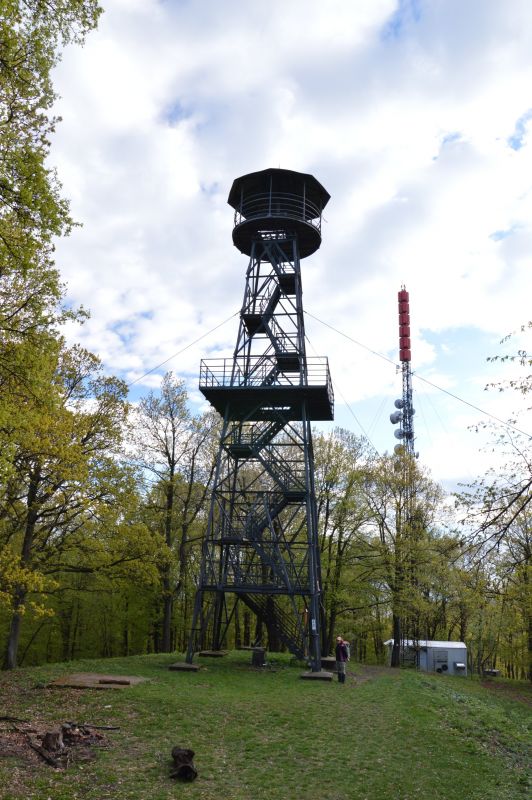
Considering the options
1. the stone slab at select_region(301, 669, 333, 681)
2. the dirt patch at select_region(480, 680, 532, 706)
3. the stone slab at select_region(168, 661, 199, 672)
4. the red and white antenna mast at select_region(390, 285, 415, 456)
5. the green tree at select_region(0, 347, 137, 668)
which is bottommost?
the dirt patch at select_region(480, 680, 532, 706)

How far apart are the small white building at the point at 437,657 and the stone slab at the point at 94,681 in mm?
21843

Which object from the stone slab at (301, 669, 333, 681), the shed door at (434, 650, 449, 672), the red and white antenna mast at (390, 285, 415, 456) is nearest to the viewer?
the stone slab at (301, 669, 333, 681)


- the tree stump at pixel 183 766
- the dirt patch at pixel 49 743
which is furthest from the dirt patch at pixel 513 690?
the dirt patch at pixel 49 743

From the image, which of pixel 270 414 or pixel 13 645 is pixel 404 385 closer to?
pixel 270 414

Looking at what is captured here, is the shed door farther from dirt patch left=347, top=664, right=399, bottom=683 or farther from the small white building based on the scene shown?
→ dirt patch left=347, top=664, right=399, bottom=683

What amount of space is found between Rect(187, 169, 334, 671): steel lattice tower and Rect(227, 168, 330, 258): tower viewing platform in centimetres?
4

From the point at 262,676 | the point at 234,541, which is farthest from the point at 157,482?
the point at 262,676

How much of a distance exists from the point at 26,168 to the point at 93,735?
9.42 m

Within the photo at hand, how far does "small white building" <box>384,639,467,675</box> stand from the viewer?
109 ft

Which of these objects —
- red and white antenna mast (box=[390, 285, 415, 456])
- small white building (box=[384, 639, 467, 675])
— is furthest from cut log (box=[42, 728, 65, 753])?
red and white antenna mast (box=[390, 285, 415, 456])

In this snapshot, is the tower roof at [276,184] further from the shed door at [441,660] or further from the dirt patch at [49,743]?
the shed door at [441,660]

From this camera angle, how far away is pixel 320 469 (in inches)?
1196

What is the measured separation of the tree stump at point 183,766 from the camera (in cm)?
863

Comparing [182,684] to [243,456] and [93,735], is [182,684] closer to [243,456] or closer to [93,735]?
[93,735]
